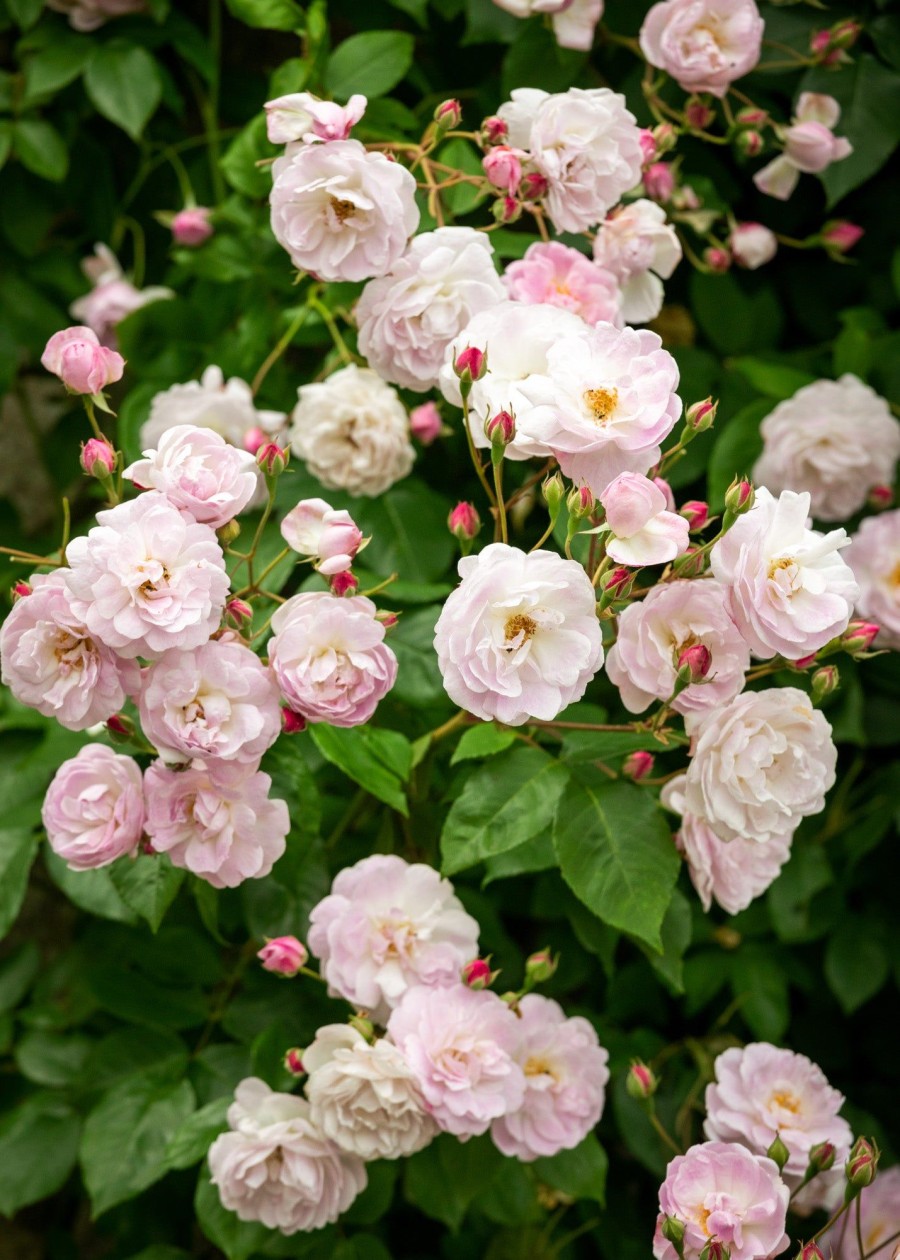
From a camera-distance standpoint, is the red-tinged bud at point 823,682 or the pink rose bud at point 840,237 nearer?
the red-tinged bud at point 823,682

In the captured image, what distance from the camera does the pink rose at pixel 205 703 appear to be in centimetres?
78

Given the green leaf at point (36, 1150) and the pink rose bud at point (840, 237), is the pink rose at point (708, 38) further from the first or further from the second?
the green leaf at point (36, 1150)

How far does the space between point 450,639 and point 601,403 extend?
19 cm

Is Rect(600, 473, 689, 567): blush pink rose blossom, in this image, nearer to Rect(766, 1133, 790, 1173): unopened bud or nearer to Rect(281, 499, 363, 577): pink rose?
Rect(281, 499, 363, 577): pink rose

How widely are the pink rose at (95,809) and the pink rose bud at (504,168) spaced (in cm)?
54

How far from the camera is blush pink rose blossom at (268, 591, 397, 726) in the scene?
2.63 feet

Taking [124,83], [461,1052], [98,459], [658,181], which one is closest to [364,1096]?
[461,1052]

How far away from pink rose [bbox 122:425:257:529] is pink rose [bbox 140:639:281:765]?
0.09 metres

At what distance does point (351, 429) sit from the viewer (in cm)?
120

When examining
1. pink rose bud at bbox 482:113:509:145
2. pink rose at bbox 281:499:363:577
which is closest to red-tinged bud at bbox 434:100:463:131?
pink rose bud at bbox 482:113:509:145

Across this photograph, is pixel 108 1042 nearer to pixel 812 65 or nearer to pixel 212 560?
pixel 212 560

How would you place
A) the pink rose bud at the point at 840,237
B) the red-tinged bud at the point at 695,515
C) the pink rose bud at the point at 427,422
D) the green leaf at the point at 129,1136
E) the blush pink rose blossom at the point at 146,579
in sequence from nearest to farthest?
the blush pink rose blossom at the point at 146,579, the red-tinged bud at the point at 695,515, the green leaf at the point at 129,1136, the pink rose bud at the point at 427,422, the pink rose bud at the point at 840,237

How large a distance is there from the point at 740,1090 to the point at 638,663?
43 centimetres

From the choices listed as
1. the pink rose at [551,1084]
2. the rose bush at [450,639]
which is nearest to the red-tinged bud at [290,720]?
the rose bush at [450,639]
